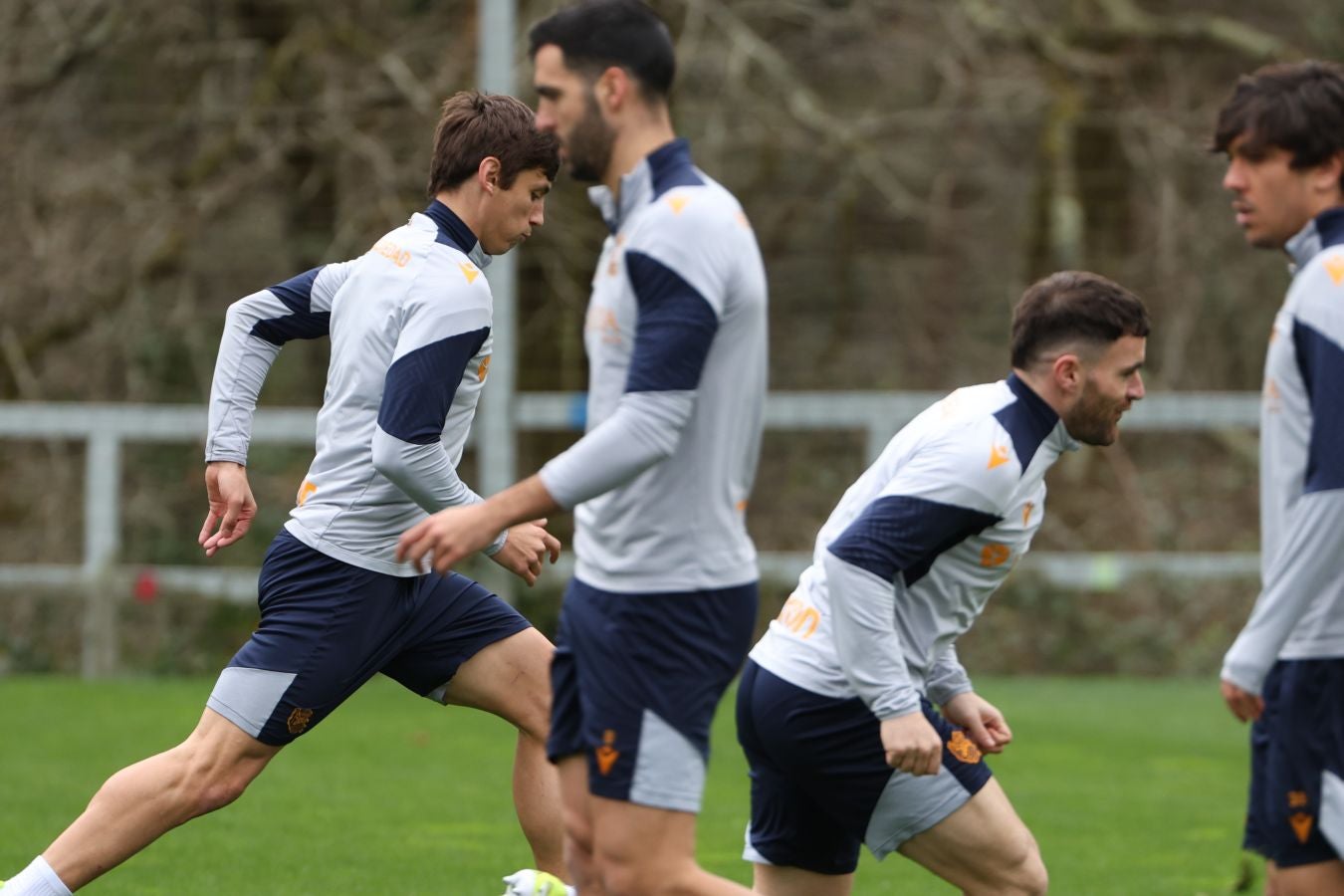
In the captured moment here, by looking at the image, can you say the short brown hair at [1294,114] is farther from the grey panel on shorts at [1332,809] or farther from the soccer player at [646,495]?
the grey panel on shorts at [1332,809]

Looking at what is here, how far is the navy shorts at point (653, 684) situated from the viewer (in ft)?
11.8

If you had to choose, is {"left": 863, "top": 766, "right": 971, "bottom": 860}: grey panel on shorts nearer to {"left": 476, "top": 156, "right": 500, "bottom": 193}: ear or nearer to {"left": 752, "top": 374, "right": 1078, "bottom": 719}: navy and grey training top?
{"left": 752, "top": 374, "right": 1078, "bottom": 719}: navy and grey training top

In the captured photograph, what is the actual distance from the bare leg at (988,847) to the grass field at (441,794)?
2099 millimetres

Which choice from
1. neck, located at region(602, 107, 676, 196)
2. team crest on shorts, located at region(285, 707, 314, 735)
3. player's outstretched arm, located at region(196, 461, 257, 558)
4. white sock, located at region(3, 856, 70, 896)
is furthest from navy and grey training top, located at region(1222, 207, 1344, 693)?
white sock, located at region(3, 856, 70, 896)

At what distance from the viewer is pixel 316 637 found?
4.70 meters

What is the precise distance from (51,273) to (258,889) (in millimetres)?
9022

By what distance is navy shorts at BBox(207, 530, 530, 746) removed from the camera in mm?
4652

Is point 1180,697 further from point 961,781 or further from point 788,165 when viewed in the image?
point 961,781

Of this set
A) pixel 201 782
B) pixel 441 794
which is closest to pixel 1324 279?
pixel 201 782

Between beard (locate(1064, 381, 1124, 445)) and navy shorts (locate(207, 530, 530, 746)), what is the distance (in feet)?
5.68

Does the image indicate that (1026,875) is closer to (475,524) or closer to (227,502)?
(475,524)

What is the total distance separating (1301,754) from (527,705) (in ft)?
6.86

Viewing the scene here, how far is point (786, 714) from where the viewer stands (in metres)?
4.05

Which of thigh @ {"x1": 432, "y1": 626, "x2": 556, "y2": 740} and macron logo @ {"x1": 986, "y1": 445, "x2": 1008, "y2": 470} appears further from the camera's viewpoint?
thigh @ {"x1": 432, "y1": 626, "x2": 556, "y2": 740}
